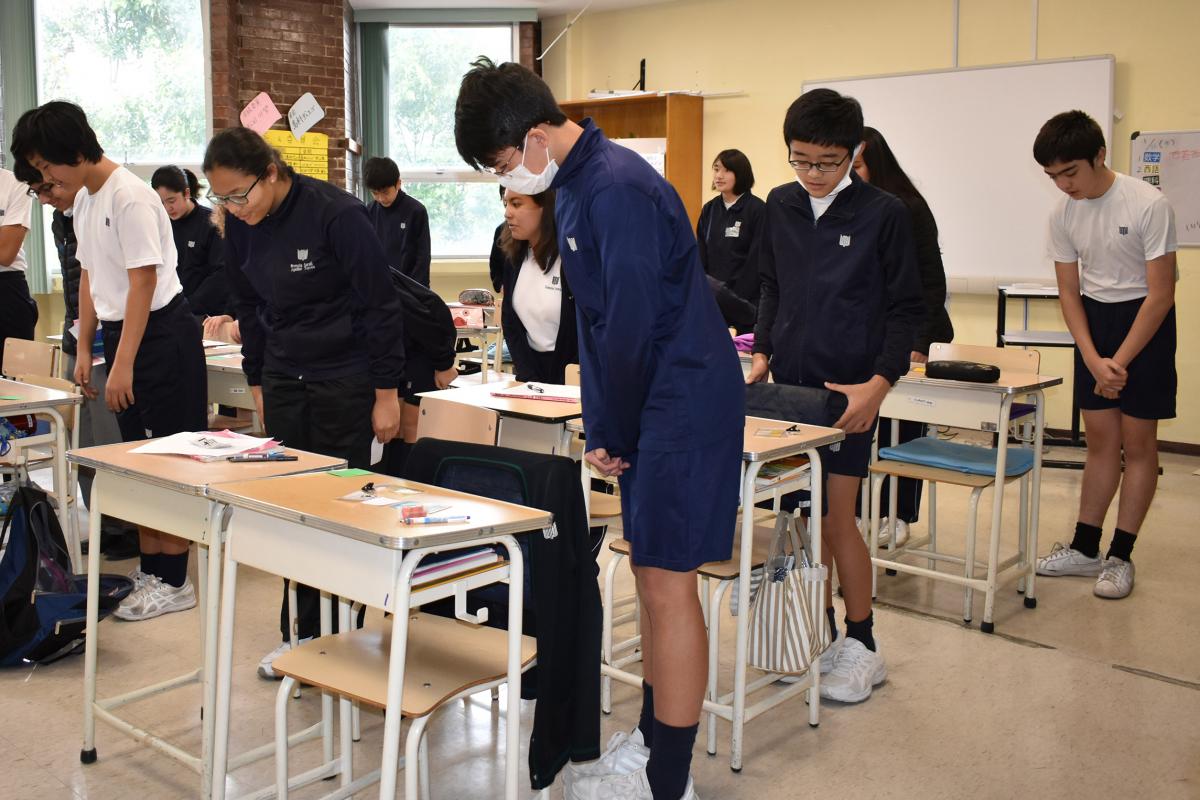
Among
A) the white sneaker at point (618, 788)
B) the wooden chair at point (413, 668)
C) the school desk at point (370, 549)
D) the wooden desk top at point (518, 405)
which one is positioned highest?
the wooden desk top at point (518, 405)

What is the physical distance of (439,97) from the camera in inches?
363

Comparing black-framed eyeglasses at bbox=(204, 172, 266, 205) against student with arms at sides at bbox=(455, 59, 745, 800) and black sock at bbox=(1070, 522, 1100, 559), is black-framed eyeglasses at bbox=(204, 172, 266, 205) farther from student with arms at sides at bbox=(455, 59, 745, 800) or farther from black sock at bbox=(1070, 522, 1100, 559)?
black sock at bbox=(1070, 522, 1100, 559)

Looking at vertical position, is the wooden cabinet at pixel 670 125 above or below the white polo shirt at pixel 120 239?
above

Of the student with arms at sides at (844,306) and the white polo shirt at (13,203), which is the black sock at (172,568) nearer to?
the white polo shirt at (13,203)

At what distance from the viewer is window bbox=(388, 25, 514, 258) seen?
9.08 m

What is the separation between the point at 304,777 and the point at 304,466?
676 millimetres

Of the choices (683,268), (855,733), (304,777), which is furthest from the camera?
(855,733)

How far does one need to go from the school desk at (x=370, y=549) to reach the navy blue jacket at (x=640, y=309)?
0.28 meters

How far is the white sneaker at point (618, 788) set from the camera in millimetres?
2238

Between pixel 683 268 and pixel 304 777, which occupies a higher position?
pixel 683 268

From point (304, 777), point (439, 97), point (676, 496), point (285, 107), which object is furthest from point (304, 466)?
point (439, 97)

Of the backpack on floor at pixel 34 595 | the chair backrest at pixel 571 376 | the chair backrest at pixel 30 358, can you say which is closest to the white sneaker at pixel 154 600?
the backpack on floor at pixel 34 595

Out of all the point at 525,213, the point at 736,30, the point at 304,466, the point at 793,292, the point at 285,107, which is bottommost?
the point at 304,466

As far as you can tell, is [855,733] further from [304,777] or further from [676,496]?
[304,777]
